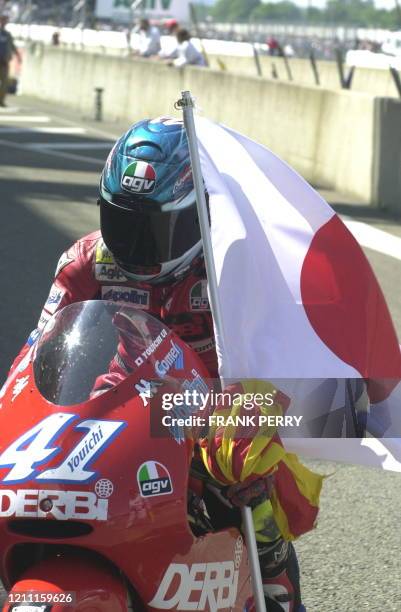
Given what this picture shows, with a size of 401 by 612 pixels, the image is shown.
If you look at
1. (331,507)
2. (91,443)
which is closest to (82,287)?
(91,443)

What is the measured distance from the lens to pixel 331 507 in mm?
4996

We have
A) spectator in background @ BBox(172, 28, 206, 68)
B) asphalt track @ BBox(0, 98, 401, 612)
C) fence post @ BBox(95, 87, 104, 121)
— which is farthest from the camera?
fence post @ BBox(95, 87, 104, 121)

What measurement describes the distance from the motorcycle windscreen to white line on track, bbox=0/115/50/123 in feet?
60.7

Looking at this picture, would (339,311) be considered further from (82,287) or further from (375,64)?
(375,64)

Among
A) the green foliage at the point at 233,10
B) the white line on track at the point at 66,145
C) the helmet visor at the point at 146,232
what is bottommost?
the white line on track at the point at 66,145

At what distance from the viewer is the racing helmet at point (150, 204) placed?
3389 millimetres

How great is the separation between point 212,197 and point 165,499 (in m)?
1.00

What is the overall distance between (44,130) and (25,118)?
2.37 meters

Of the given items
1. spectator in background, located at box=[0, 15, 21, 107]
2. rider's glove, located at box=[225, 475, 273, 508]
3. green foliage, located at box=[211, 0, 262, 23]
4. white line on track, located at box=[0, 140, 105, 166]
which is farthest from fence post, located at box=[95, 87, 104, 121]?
rider's glove, located at box=[225, 475, 273, 508]

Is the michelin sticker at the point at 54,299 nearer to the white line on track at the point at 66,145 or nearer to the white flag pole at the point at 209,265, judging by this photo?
the white flag pole at the point at 209,265

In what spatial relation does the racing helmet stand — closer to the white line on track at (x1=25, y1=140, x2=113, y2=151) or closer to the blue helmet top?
the blue helmet top

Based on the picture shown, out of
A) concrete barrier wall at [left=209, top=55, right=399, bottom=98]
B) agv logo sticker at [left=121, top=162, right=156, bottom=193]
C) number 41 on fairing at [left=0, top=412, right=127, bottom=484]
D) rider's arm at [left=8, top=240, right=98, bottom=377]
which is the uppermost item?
agv logo sticker at [left=121, top=162, right=156, bottom=193]

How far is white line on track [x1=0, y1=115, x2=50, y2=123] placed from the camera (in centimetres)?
2116

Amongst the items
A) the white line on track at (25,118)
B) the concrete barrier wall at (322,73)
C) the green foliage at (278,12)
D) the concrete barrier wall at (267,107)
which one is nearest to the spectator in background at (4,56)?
the concrete barrier wall at (267,107)
